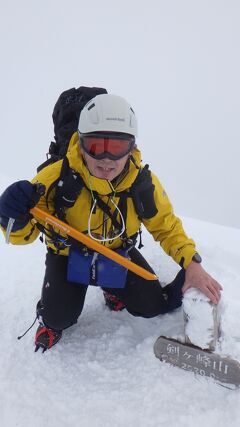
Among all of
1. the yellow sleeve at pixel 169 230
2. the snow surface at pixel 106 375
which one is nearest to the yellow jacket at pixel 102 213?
the yellow sleeve at pixel 169 230

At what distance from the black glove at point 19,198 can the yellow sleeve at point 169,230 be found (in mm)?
868

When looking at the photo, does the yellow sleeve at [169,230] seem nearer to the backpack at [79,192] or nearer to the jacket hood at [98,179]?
the backpack at [79,192]

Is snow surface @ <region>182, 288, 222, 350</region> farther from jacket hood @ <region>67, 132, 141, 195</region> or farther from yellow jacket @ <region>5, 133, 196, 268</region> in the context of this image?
jacket hood @ <region>67, 132, 141, 195</region>

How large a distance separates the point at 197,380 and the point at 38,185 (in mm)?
1654

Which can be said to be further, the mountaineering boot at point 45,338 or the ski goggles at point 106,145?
the mountaineering boot at point 45,338

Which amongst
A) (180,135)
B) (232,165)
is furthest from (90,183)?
(180,135)

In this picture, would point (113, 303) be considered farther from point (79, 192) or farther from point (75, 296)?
point (79, 192)

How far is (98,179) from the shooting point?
2615 mm

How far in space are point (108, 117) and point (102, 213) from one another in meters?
0.70

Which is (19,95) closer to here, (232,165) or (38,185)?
(232,165)

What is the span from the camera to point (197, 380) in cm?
259

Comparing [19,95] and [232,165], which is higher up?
[19,95]

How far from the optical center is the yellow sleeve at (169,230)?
113 inches

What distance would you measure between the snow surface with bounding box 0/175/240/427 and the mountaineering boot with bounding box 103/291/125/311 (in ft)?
0.19
